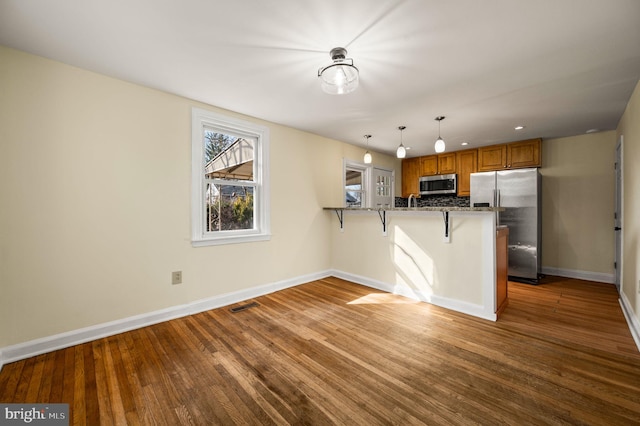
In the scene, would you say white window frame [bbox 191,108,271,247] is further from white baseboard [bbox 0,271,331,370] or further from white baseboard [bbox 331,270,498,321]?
white baseboard [bbox 331,270,498,321]

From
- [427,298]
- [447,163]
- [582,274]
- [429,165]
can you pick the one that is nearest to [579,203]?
[582,274]

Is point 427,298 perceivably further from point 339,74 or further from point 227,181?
point 227,181

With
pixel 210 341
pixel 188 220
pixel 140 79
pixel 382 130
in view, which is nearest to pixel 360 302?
pixel 210 341

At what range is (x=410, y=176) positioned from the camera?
242 inches

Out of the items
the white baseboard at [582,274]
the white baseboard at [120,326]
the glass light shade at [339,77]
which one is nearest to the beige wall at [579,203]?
the white baseboard at [582,274]

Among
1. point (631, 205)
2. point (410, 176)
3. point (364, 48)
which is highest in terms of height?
point (364, 48)

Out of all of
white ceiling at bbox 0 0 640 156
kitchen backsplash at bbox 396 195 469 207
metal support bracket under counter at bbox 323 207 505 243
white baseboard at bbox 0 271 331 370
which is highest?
white ceiling at bbox 0 0 640 156

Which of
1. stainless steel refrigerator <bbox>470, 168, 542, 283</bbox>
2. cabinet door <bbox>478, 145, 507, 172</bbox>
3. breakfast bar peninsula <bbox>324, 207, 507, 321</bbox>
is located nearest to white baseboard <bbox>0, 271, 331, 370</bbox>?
breakfast bar peninsula <bbox>324, 207, 507, 321</bbox>

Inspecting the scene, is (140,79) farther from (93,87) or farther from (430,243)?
(430,243)

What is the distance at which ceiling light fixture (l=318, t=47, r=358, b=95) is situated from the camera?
198 centimetres

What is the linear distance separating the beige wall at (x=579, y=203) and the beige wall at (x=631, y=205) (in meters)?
1.18

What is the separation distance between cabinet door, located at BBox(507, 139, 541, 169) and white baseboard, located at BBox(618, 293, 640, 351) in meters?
2.31

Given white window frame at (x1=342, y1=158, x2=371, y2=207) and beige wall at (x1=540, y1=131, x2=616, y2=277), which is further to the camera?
white window frame at (x1=342, y1=158, x2=371, y2=207)
